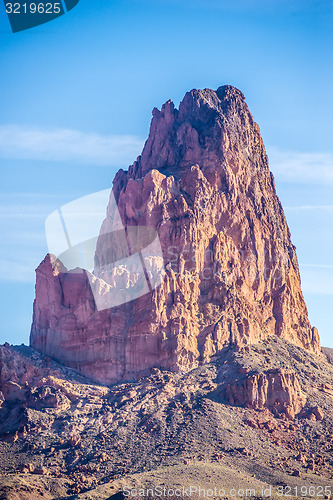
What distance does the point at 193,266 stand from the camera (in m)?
173

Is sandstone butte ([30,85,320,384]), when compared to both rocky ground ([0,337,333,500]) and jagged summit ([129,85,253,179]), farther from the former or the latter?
rocky ground ([0,337,333,500])

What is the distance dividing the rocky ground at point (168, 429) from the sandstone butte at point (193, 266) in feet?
13.4

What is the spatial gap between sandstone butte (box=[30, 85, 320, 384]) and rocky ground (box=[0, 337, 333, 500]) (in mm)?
4084

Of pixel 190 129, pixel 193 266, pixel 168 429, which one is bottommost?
pixel 168 429

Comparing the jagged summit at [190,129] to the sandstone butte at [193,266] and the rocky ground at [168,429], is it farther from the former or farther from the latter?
the rocky ground at [168,429]

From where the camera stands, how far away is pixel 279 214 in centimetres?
19300

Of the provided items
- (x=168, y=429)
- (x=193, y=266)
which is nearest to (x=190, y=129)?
(x=193, y=266)

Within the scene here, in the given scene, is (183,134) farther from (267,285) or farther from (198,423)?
(198,423)

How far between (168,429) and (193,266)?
2781cm

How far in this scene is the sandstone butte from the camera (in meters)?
168

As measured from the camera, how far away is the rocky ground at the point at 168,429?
144 metres

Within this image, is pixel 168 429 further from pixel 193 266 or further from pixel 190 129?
pixel 190 129

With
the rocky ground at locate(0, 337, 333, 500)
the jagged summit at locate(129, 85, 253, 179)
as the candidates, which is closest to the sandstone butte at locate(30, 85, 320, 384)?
the jagged summit at locate(129, 85, 253, 179)

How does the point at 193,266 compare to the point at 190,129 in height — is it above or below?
below
